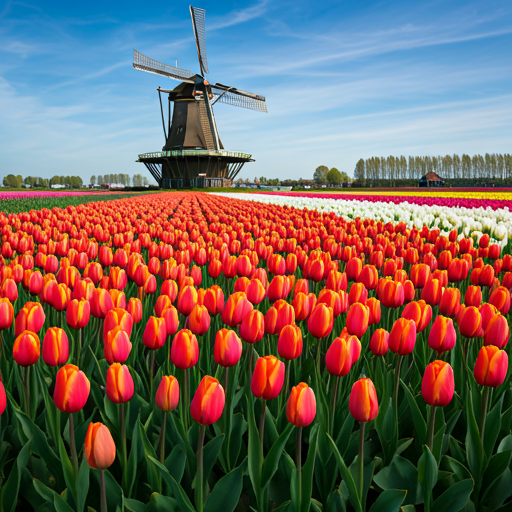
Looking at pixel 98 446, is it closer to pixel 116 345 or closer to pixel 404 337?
pixel 116 345

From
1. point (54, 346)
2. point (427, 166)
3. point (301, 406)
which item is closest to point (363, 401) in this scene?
point (301, 406)

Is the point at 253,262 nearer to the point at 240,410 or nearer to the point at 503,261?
the point at 240,410

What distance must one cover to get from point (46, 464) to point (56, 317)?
123 centimetres

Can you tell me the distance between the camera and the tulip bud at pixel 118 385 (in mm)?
1282

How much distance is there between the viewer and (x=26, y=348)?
4.91 ft

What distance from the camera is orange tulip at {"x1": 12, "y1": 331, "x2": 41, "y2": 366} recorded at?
1483 mm

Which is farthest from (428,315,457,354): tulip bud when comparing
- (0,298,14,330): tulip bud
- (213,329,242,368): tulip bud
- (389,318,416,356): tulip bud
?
(0,298,14,330): tulip bud

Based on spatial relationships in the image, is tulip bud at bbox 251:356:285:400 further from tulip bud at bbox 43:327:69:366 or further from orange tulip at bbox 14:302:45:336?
orange tulip at bbox 14:302:45:336

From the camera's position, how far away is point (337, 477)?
63.1 inches

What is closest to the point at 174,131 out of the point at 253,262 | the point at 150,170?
the point at 150,170

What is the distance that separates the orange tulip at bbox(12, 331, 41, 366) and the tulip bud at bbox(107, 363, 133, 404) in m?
0.40

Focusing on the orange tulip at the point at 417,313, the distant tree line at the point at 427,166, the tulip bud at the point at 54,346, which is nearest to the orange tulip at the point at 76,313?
the tulip bud at the point at 54,346

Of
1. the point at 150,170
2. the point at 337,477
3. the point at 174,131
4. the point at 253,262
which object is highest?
the point at 174,131

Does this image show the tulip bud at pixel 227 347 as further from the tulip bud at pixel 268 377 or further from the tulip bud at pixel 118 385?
the tulip bud at pixel 118 385
